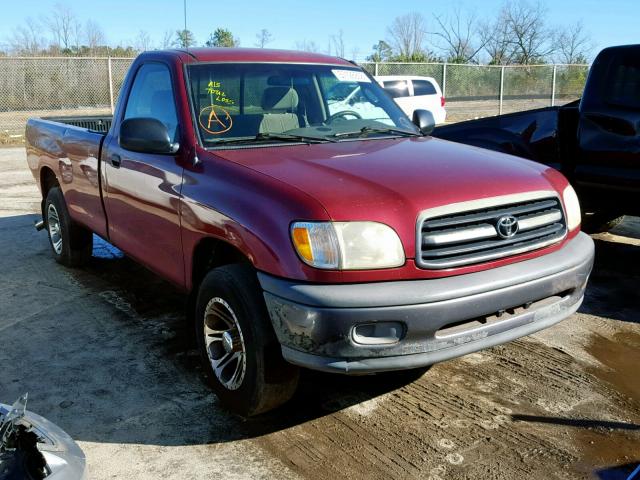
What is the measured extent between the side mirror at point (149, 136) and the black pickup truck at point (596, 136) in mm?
3313

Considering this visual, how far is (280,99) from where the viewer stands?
14.2ft

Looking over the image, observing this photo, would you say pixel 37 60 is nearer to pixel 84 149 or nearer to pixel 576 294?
pixel 84 149

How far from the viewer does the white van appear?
1733cm

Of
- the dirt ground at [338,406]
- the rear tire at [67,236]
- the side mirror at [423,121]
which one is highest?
the side mirror at [423,121]

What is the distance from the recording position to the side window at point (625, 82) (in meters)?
5.52

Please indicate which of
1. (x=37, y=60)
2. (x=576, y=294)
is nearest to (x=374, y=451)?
(x=576, y=294)

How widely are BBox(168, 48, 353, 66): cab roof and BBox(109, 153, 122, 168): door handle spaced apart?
→ 2.78 feet

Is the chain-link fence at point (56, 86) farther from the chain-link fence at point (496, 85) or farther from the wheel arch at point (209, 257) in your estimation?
the wheel arch at point (209, 257)

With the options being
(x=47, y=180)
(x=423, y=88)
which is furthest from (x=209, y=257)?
(x=423, y=88)

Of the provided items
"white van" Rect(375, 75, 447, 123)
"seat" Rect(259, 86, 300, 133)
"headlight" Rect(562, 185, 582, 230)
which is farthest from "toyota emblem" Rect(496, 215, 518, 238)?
"white van" Rect(375, 75, 447, 123)

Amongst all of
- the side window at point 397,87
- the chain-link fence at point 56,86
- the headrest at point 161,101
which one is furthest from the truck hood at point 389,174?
the chain-link fence at point 56,86

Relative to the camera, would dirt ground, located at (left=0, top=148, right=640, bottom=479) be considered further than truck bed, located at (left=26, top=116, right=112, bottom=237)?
No

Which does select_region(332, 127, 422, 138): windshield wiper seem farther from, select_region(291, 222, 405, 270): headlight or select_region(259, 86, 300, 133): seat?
select_region(291, 222, 405, 270): headlight

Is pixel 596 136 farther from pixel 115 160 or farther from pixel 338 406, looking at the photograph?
pixel 115 160
